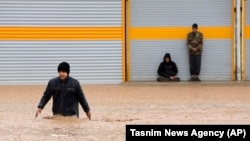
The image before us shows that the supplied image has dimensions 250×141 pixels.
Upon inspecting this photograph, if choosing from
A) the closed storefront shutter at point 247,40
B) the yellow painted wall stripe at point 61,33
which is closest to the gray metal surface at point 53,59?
the yellow painted wall stripe at point 61,33

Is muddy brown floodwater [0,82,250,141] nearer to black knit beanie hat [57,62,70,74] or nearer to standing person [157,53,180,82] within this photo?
standing person [157,53,180,82]

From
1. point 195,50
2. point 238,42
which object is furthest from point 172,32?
point 238,42

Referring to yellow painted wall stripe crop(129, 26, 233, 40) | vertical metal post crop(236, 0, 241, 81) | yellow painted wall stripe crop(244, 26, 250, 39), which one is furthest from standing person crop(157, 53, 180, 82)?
yellow painted wall stripe crop(244, 26, 250, 39)

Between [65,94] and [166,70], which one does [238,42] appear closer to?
[166,70]

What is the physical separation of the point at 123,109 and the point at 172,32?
8.59 metres

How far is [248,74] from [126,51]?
14.4ft

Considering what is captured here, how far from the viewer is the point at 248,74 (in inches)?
960

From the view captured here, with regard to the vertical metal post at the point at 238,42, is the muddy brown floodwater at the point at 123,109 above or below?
below

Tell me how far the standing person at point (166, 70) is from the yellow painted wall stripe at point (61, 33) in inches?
66.9

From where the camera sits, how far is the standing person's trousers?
2397 cm

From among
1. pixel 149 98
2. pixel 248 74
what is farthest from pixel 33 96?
pixel 248 74

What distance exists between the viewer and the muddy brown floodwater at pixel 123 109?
11.5 m

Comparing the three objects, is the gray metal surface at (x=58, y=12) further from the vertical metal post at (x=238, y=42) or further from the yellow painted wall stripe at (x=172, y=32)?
the vertical metal post at (x=238, y=42)

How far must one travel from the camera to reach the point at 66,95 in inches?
480
